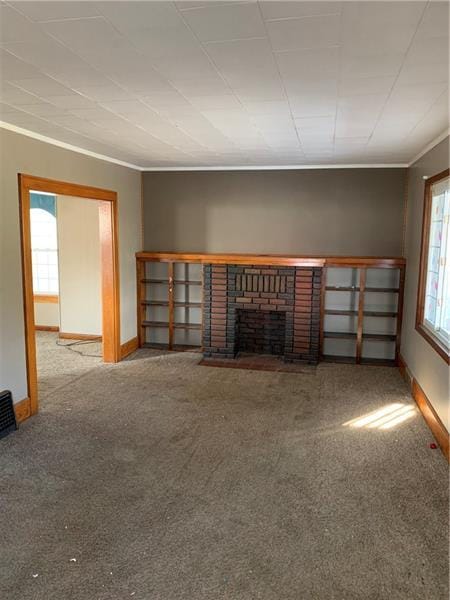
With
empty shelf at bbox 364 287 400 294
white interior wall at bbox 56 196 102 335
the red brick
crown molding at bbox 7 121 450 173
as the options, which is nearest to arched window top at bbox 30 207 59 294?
white interior wall at bbox 56 196 102 335

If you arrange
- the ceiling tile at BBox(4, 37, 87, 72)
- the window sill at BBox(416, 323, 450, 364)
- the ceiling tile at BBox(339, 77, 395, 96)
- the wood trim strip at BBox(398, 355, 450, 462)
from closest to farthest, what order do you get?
the ceiling tile at BBox(4, 37, 87, 72)
the ceiling tile at BBox(339, 77, 395, 96)
the wood trim strip at BBox(398, 355, 450, 462)
the window sill at BBox(416, 323, 450, 364)

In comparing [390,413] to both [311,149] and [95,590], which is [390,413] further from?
[95,590]

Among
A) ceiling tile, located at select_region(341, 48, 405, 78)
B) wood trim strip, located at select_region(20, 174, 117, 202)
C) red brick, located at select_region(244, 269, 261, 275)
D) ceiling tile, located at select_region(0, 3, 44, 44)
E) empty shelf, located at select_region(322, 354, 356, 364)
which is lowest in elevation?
empty shelf, located at select_region(322, 354, 356, 364)

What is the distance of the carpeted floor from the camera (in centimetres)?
217

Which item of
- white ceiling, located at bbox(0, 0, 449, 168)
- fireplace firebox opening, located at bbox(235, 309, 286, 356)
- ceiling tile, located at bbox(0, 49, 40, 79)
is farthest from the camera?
fireplace firebox opening, located at bbox(235, 309, 286, 356)

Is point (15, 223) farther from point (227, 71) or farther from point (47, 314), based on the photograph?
point (47, 314)

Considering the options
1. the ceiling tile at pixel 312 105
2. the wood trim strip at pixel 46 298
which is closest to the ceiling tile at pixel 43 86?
the ceiling tile at pixel 312 105

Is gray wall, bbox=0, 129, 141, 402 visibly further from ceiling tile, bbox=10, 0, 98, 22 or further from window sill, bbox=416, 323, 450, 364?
window sill, bbox=416, 323, 450, 364

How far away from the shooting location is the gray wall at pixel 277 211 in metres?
5.73

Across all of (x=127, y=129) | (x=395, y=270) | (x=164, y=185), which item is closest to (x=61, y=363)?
(x=164, y=185)

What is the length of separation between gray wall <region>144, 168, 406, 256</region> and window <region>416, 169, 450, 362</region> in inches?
50.9

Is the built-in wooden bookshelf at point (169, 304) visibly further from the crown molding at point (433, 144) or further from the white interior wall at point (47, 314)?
the crown molding at point (433, 144)

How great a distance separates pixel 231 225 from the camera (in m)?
6.15

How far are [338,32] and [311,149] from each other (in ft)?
9.33
